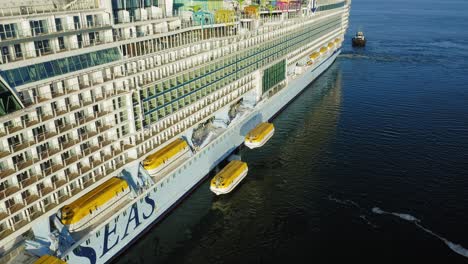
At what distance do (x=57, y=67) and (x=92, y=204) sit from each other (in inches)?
526

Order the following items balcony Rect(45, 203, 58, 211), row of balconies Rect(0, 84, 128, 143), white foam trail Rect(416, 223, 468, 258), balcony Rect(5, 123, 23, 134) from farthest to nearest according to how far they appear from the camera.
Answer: white foam trail Rect(416, 223, 468, 258) < balcony Rect(45, 203, 58, 211) < row of balconies Rect(0, 84, 128, 143) < balcony Rect(5, 123, 23, 134)

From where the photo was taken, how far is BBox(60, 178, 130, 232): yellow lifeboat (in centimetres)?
3584

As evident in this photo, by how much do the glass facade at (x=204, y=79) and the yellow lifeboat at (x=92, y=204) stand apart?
332 inches

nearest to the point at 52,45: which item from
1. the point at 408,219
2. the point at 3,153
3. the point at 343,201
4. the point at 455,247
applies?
the point at 3,153

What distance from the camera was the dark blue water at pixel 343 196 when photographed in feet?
144

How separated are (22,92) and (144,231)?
871 inches

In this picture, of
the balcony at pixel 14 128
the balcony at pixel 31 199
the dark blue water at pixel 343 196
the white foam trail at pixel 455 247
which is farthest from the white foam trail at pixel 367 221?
the balcony at pixel 14 128

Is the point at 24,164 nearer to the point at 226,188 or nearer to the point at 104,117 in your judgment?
the point at 104,117

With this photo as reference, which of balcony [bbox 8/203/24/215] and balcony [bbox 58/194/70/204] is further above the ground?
balcony [bbox 8/203/24/215]

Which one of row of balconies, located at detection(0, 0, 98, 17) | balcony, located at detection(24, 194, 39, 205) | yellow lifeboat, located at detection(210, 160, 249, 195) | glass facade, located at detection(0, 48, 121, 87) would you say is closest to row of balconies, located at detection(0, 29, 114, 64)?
glass facade, located at detection(0, 48, 121, 87)

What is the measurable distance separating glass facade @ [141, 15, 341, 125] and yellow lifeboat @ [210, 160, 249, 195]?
10950 millimetres

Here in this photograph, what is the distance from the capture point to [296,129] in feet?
255

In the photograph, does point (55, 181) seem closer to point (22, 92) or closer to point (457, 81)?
point (22, 92)

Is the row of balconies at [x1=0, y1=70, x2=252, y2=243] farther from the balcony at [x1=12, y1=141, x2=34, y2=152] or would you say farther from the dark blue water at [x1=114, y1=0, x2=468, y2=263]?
the dark blue water at [x1=114, y1=0, x2=468, y2=263]
